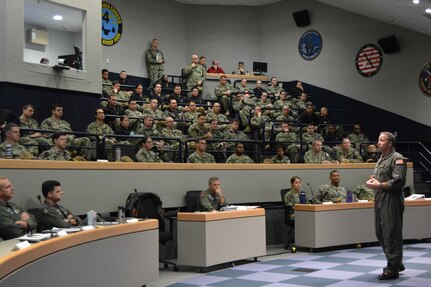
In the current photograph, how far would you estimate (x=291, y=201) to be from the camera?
10.8 m

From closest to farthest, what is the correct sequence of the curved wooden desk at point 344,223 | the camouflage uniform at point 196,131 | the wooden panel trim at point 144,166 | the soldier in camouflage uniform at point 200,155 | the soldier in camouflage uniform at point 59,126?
the wooden panel trim at point 144,166 < the soldier in camouflage uniform at point 59,126 < the curved wooden desk at point 344,223 < the soldier in camouflage uniform at point 200,155 < the camouflage uniform at point 196,131

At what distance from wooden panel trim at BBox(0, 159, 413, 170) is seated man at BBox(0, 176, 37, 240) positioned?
2.60 ft

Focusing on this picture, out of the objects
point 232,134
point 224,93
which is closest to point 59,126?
point 232,134

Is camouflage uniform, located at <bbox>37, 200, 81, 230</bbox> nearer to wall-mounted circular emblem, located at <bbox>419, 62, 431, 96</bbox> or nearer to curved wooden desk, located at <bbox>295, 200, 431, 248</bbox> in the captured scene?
curved wooden desk, located at <bbox>295, 200, 431, 248</bbox>

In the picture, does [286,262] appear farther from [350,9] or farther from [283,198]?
[350,9]

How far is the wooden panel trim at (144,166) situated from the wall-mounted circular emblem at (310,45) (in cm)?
690

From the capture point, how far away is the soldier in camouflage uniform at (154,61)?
17.9 m

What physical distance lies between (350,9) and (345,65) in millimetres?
1686

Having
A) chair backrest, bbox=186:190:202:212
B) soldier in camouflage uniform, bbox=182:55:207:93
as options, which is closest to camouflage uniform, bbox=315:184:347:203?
chair backrest, bbox=186:190:202:212

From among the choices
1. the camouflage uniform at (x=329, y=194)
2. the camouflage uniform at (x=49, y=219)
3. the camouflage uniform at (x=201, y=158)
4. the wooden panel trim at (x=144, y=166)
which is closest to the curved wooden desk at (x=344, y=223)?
the camouflage uniform at (x=329, y=194)

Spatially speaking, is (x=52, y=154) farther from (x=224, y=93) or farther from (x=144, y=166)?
(x=224, y=93)

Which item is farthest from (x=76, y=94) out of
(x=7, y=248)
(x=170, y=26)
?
(x=170, y=26)

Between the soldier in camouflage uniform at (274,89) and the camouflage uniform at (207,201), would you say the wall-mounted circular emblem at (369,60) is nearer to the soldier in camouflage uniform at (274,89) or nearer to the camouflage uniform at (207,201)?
the soldier in camouflage uniform at (274,89)

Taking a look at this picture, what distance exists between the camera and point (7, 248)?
4516 mm
